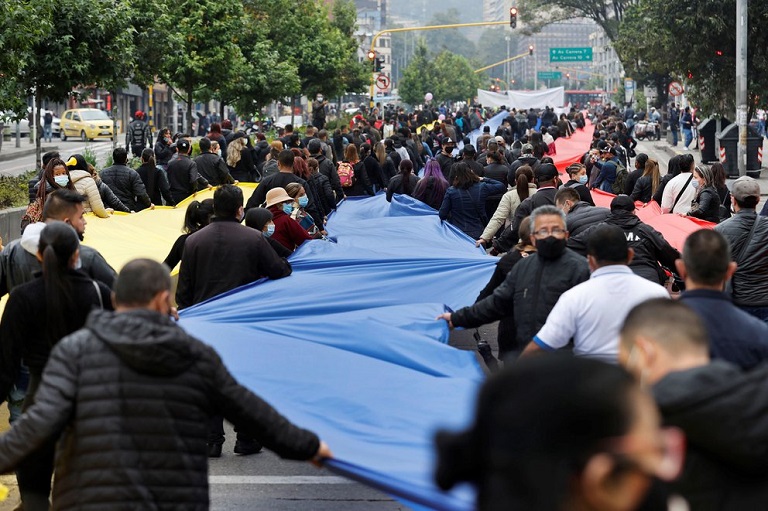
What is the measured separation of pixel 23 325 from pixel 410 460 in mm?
2159

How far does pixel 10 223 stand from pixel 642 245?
11.8 metres

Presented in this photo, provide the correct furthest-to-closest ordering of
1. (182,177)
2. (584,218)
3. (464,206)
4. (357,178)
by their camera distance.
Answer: (357,178), (182,177), (464,206), (584,218)

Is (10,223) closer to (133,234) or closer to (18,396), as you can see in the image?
(133,234)

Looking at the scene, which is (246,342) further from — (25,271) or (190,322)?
(25,271)

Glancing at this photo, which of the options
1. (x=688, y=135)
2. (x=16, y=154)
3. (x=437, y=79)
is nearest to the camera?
(x=16, y=154)

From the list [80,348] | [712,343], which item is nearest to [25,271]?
[80,348]

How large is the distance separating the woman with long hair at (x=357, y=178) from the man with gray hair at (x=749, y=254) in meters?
9.83

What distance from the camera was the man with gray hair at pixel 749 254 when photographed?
9469 millimetres

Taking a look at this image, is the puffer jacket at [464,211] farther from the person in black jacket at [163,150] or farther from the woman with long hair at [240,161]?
the person in black jacket at [163,150]

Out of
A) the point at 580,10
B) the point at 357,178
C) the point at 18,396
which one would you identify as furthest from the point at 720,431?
the point at 580,10

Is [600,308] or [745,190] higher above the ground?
[745,190]

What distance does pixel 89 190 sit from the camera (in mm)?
13492

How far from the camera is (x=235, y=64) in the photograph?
34469 millimetres

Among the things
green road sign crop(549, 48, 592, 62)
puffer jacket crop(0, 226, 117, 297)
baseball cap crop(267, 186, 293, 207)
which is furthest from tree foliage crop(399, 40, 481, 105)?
puffer jacket crop(0, 226, 117, 297)
